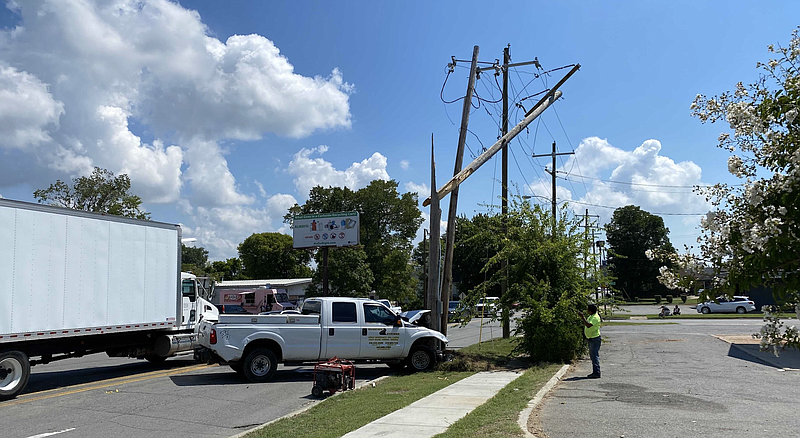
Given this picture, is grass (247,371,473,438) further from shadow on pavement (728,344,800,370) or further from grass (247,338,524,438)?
shadow on pavement (728,344,800,370)

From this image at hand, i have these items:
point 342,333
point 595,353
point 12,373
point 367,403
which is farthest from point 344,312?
point 12,373

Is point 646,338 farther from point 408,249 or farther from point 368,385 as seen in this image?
point 408,249

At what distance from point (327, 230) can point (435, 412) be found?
1538 inches

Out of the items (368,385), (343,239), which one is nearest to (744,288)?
(368,385)

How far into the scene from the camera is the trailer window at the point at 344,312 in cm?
1491

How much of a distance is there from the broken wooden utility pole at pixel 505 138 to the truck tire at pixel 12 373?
33.3ft

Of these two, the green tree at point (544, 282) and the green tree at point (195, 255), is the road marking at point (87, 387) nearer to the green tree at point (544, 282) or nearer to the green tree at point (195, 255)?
the green tree at point (544, 282)

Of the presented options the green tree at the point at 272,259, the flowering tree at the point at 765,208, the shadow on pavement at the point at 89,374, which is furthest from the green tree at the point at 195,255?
the flowering tree at the point at 765,208

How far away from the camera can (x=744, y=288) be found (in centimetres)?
350

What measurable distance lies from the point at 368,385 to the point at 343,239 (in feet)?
113

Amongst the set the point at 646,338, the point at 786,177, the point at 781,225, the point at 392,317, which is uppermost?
the point at 786,177

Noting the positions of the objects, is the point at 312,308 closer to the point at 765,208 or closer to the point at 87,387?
the point at 87,387

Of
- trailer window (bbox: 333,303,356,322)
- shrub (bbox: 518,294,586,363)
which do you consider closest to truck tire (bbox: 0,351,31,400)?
trailer window (bbox: 333,303,356,322)

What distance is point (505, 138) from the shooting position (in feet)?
63.3
